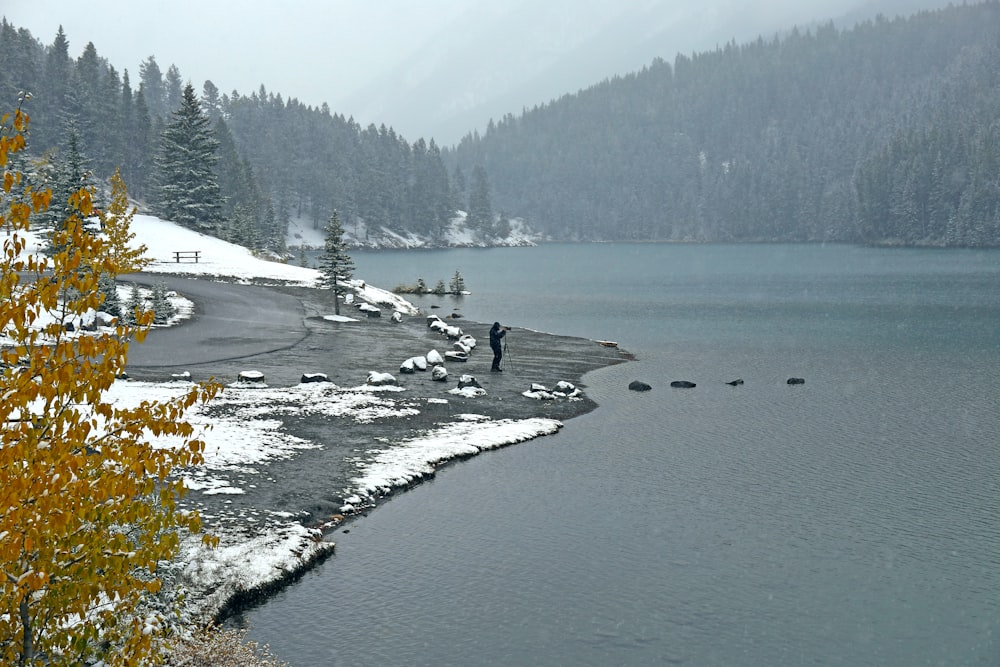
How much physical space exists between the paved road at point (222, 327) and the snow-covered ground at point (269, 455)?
25.7 ft

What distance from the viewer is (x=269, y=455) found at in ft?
87.9

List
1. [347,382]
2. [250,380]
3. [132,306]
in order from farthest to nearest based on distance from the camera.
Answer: [132,306] → [347,382] → [250,380]

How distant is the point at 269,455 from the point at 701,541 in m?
13.9

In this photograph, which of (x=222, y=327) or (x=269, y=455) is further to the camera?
(x=222, y=327)

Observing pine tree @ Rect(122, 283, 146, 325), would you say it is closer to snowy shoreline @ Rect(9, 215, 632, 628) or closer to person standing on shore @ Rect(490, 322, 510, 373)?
snowy shoreline @ Rect(9, 215, 632, 628)

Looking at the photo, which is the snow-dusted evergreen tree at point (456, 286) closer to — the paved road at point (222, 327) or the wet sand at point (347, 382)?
the wet sand at point (347, 382)

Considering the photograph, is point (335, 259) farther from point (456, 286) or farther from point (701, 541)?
point (701, 541)

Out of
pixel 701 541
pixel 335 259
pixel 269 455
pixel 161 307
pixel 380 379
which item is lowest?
pixel 701 541

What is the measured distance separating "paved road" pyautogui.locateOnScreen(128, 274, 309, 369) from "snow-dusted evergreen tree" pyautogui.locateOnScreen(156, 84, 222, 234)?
1011 inches

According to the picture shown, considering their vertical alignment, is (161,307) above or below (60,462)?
above

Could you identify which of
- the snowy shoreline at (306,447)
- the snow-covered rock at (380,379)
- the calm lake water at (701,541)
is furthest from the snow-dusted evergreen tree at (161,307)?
the calm lake water at (701,541)

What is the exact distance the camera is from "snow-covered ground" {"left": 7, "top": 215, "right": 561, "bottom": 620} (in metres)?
18.5

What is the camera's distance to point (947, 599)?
731 inches

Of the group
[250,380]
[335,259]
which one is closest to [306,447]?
[250,380]
